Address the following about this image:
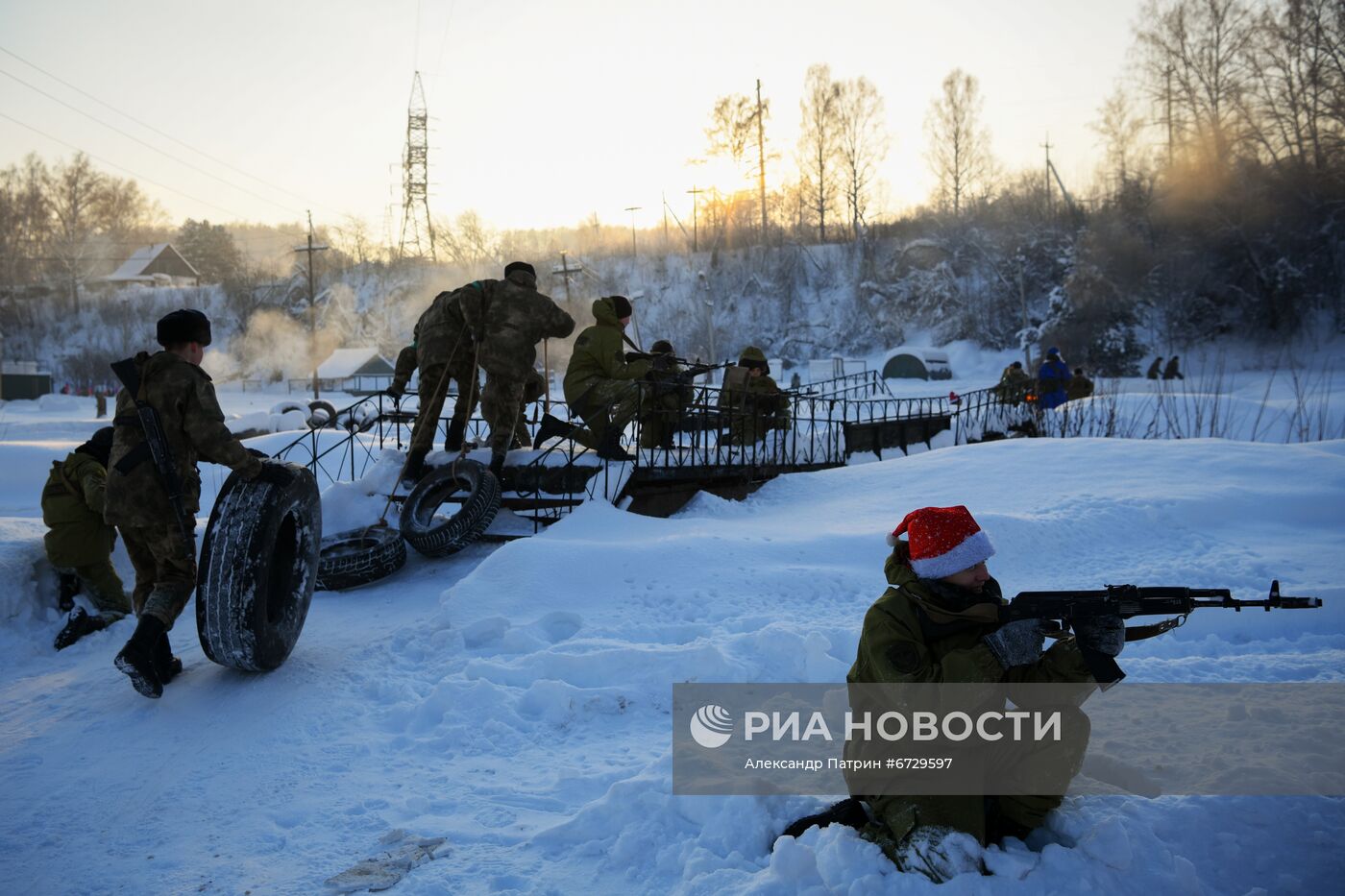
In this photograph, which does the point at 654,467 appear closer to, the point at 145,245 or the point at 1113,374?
the point at 1113,374

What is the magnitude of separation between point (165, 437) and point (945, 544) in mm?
3795

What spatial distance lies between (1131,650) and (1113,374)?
33.1 metres

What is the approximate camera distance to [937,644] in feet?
8.41

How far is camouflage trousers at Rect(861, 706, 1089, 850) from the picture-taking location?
7.89 feet

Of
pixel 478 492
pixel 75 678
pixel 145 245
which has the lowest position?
pixel 75 678

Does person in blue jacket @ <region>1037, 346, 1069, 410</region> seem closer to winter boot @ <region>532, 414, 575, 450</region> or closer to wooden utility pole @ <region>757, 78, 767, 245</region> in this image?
winter boot @ <region>532, 414, 575, 450</region>

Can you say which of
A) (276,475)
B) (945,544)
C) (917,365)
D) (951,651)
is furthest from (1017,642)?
(917,365)

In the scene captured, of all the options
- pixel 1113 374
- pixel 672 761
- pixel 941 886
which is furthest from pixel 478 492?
pixel 1113 374

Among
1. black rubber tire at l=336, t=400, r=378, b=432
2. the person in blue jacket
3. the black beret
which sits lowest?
black rubber tire at l=336, t=400, r=378, b=432

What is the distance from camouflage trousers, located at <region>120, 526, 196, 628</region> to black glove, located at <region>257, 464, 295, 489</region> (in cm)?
50

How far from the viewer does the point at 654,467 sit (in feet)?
26.8

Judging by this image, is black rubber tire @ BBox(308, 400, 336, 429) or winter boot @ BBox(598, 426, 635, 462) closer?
winter boot @ BBox(598, 426, 635, 462)

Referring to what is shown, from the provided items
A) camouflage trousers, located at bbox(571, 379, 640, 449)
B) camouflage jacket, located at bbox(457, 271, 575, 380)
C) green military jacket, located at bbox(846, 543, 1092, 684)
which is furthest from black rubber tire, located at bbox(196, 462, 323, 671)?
camouflage trousers, located at bbox(571, 379, 640, 449)

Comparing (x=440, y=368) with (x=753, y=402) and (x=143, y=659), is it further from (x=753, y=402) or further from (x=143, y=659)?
(x=143, y=659)
